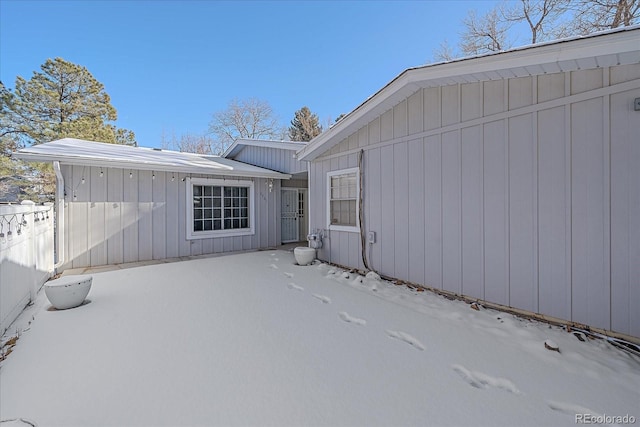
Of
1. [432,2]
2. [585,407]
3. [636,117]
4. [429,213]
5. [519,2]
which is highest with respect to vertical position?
[519,2]

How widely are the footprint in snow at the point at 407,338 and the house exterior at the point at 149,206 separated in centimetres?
600

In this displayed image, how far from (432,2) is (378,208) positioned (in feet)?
26.4

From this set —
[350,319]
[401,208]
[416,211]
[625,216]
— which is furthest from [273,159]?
[625,216]

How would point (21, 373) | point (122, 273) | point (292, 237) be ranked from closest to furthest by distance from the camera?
point (21, 373) < point (122, 273) < point (292, 237)

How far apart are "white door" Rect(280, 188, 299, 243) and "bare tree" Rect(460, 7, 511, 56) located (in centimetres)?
986

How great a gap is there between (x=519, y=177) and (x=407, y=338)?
2.23 metres

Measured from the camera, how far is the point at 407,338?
2854 millimetres

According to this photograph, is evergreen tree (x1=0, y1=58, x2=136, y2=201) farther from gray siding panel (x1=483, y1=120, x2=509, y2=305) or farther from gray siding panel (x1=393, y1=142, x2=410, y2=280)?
gray siding panel (x1=483, y1=120, x2=509, y2=305)

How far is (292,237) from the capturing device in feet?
32.4

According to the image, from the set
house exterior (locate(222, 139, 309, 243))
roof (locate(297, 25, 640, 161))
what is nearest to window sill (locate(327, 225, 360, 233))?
roof (locate(297, 25, 640, 161))

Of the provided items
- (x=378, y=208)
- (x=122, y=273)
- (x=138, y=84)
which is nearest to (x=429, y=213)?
(x=378, y=208)

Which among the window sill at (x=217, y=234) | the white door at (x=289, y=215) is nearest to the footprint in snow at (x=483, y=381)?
the window sill at (x=217, y=234)

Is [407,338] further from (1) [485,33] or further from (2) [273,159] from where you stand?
(1) [485,33]

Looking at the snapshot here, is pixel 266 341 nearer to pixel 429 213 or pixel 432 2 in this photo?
pixel 429 213
